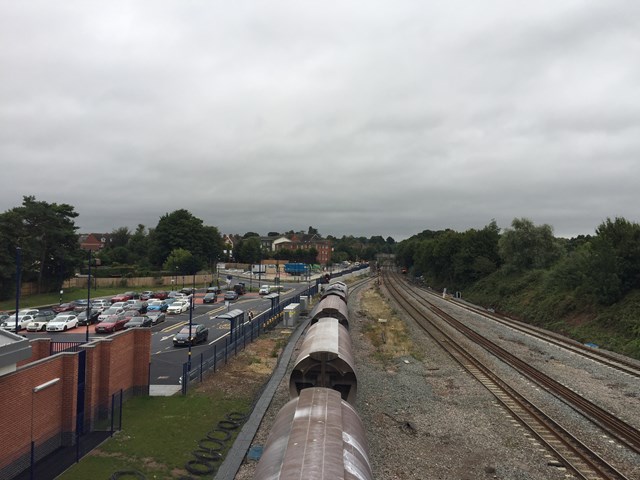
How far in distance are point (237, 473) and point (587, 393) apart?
55.4 ft

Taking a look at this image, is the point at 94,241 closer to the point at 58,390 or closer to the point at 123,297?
the point at 123,297

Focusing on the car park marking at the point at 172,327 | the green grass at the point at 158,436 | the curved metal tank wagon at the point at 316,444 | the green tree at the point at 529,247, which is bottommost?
the car park marking at the point at 172,327

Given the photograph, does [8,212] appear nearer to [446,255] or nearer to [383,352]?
[383,352]

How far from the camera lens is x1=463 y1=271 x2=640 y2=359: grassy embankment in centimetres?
3139

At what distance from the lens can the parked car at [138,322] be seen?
35.8 meters

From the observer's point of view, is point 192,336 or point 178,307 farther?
point 178,307

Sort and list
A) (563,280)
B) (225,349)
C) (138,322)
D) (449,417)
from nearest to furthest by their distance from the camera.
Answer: (449,417) → (225,349) → (138,322) → (563,280)

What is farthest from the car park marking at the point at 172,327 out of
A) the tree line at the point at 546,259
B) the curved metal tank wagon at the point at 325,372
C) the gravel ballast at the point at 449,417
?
the tree line at the point at 546,259

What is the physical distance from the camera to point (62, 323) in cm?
3700

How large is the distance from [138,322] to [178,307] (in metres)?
10.6

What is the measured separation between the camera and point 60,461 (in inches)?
505

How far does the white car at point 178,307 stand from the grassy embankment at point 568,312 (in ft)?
119

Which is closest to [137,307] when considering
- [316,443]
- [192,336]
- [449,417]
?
[192,336]

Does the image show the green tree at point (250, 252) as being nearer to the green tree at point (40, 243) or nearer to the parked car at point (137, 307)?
the green tree at point (40, 243)
